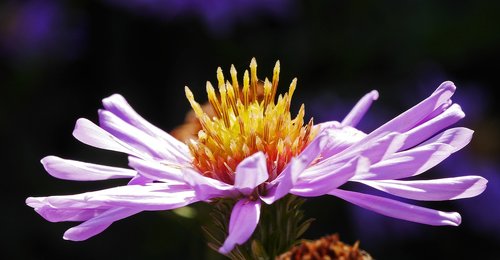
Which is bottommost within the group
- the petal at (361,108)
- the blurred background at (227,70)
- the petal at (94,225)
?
the petal at (94,225)

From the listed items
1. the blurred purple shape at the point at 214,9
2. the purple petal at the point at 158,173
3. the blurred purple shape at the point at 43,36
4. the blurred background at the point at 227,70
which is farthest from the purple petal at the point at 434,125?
the blurred purple shape at the point at 43,36

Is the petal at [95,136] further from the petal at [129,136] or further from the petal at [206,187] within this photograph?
the petal at [206,187]

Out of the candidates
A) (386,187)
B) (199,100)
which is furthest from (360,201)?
(199,100)

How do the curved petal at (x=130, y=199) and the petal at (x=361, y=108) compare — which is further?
the petal at (x=361, y=108)

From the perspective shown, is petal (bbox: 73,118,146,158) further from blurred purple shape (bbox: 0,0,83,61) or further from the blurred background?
blurred purple shape (bbox: 0,0,83,61)

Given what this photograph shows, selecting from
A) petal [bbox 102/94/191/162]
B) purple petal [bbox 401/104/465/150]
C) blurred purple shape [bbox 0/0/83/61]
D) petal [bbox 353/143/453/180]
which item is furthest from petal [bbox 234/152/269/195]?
blurred purple shape [bbox 0/0/83/61]

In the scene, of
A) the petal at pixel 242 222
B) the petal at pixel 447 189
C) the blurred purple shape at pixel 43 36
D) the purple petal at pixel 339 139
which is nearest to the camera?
the petal at pixel 242 222

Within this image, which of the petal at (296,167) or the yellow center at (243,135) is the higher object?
the yellow center at (243,135)
